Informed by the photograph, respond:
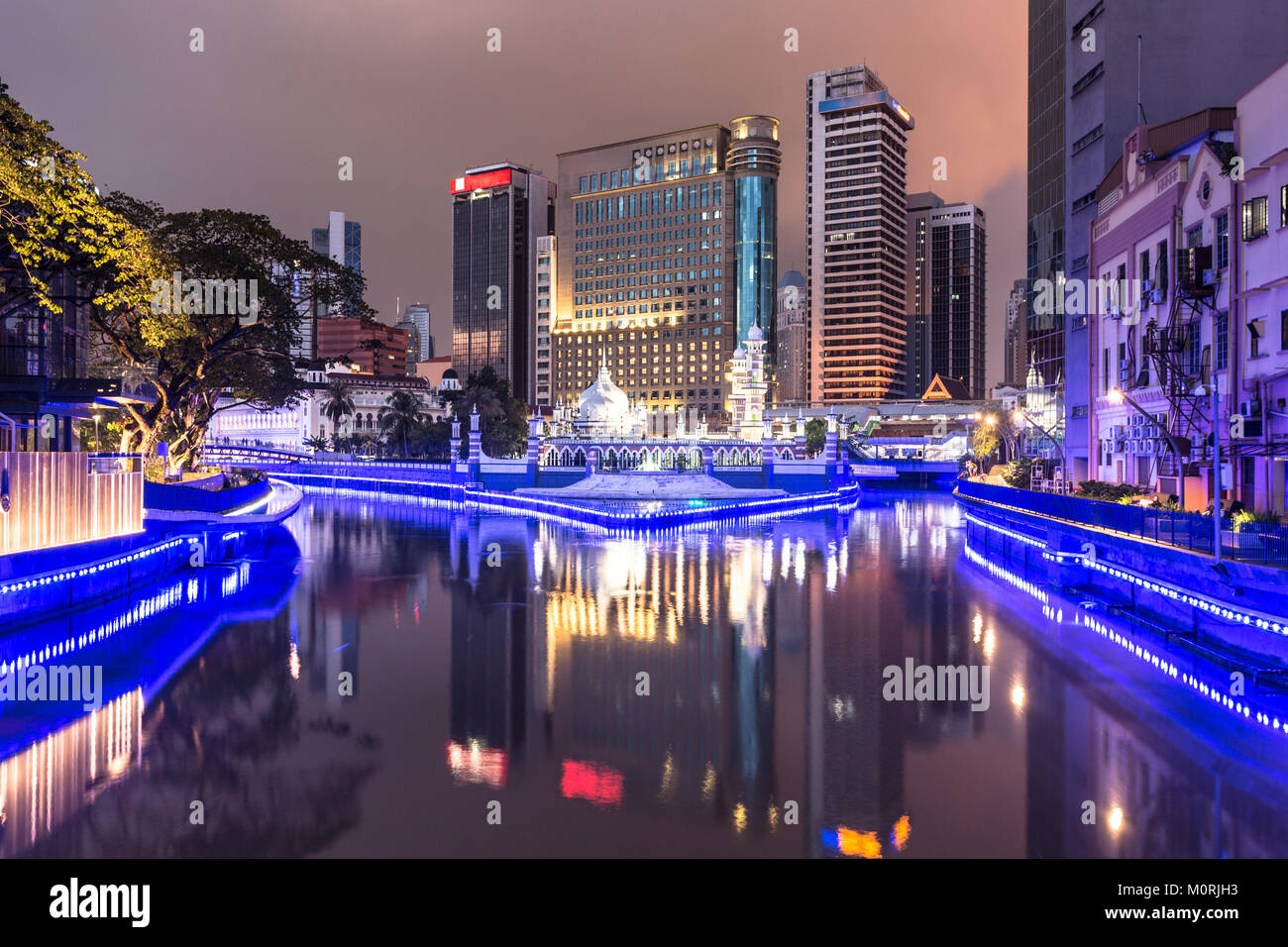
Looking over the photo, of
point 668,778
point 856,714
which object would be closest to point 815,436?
point 856,714

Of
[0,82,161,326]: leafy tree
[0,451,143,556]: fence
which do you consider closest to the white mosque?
[0,82,161,326]: leafy tree

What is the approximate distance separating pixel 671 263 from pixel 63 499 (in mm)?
166968

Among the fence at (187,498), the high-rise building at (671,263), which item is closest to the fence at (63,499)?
the fence at (187,498)

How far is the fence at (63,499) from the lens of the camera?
20.5 metres

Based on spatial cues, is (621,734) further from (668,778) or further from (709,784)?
(709,784)

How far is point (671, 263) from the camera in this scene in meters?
184

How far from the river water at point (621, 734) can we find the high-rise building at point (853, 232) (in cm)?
15796

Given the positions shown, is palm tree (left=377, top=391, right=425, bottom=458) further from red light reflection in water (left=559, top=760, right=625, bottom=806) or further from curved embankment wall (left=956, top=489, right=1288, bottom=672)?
red light reflection in water (left=559, top=760, right=625, bottom=806)

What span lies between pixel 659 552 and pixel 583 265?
16223 centimetres

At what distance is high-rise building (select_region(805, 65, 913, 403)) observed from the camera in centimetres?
17650

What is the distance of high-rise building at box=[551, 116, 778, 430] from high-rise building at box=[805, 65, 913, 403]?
9382 mm

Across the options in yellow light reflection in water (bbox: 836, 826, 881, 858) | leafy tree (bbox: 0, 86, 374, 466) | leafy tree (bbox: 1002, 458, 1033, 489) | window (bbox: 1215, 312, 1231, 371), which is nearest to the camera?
yellow light reflection in water (bbox: 836, 826, 881, 858)

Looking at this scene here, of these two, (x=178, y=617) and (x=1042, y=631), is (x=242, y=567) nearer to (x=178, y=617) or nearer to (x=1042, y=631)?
(x=178, y=617)

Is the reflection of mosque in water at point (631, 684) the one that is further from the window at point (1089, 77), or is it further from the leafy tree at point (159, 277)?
the window at point (1089, 77)
